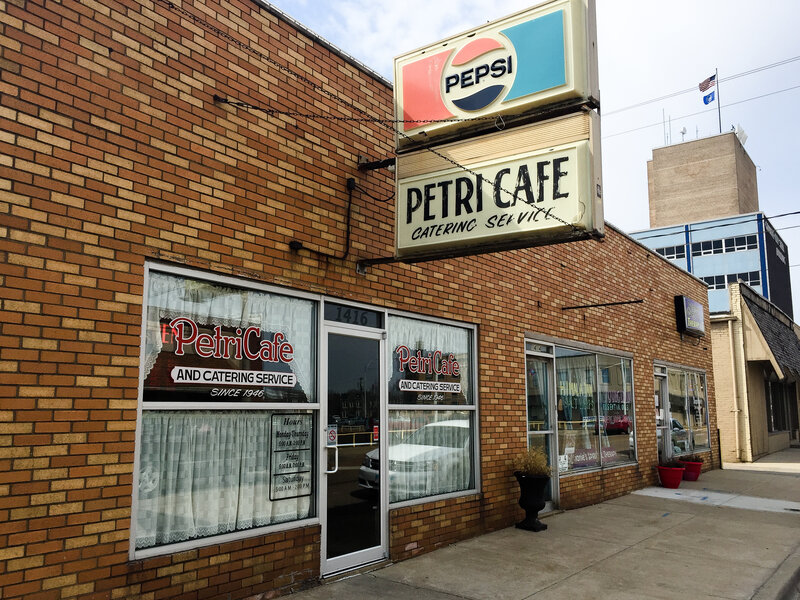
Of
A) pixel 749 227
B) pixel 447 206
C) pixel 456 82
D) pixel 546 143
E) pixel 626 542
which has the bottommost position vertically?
pixel 626 542

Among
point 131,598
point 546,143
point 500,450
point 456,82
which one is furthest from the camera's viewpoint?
point 500,450

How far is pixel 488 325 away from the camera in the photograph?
8781 mm

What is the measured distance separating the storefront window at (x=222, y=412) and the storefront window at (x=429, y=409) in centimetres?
140

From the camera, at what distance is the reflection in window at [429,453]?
7.19 metres

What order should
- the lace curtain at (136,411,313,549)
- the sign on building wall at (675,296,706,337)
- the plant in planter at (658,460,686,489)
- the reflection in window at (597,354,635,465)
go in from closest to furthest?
the lace curtain at (136,411,313,549) < the reflection in window at (597,354,635,465) < the plant in planter at (658,460,686,489) < the sign on building wall at (675,296,706,337)

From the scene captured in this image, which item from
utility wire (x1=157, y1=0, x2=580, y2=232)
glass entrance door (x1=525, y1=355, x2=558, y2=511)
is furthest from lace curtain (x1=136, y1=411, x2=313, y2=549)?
glass entrance door (x1=525, y1=355, x2=558, y2=511)

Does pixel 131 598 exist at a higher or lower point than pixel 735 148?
lower

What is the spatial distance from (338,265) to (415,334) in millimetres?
1582

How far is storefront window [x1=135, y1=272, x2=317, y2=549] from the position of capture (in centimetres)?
490

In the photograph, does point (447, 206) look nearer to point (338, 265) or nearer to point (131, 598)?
point (338, 265)

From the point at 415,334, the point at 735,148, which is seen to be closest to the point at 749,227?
the point at 735,148

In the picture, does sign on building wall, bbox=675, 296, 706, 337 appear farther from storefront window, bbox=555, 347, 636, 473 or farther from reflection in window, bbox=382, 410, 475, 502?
reflection in window, bbox=382, 410, 475, 502

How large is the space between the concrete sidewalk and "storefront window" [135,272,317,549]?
1.02 m

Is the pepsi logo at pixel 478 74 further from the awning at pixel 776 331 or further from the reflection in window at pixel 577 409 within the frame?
the awning at pixel 776 331
